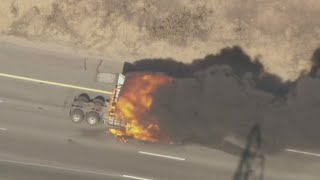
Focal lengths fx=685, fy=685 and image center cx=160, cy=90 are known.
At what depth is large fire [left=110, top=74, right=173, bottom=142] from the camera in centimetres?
3722

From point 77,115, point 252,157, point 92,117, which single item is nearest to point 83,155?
point 92,117

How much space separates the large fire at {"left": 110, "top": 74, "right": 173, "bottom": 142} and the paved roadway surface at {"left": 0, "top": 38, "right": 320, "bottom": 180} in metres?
0.94

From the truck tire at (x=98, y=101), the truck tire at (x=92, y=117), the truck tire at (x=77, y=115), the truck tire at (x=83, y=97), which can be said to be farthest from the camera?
the truck tire at (x=83, y=97)

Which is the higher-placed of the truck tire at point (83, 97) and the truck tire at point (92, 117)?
the truck tire at point (83, 97)

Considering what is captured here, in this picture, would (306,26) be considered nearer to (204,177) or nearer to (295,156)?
(295,156)

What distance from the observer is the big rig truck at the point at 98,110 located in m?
37.8

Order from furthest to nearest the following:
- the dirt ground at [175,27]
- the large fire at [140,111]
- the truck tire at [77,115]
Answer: the dirt ground at [175,27], the truck tire at [77,115], the large fire at [140,111]

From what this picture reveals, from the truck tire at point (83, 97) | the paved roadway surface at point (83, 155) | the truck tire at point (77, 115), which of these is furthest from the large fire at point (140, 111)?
the truck tire at point (83, 97)

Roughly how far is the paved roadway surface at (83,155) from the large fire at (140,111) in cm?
94

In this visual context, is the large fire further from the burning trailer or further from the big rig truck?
the big rig truck

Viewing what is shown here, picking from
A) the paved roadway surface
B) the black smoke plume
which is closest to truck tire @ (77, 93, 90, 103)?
the paved roadway surface

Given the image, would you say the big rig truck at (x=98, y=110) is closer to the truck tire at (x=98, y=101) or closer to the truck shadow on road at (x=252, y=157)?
the truck tire at (x=98, y=101)

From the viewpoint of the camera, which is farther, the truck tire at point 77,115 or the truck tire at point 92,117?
the truck tire at point 77,115

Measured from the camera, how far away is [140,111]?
3738cm
